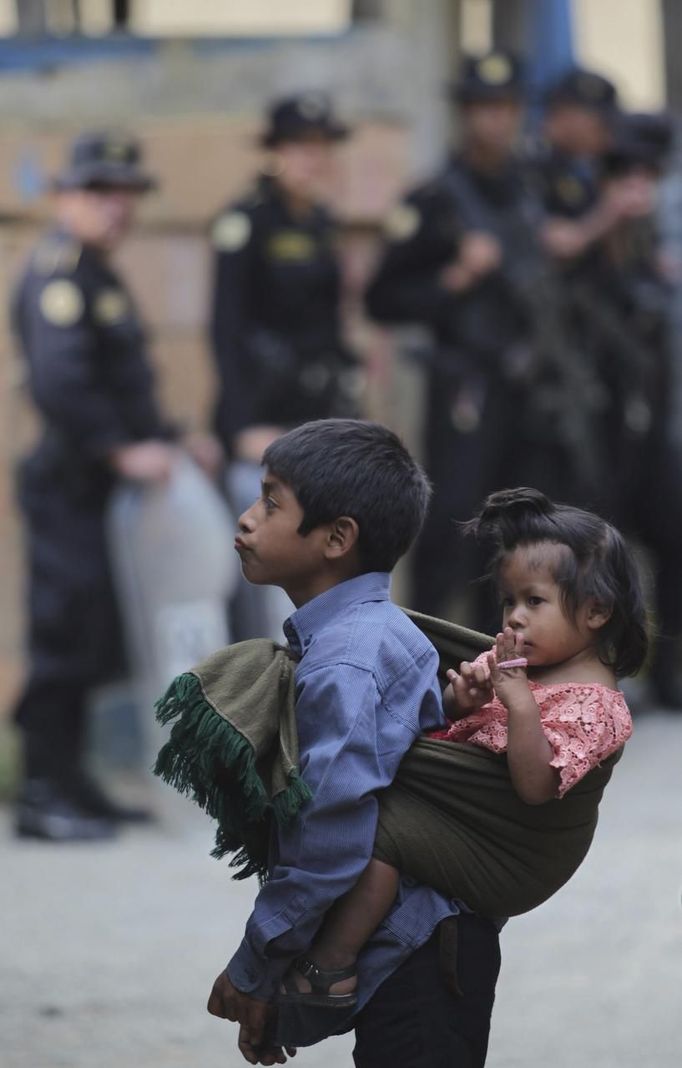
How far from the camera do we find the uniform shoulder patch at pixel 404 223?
620 centimetres

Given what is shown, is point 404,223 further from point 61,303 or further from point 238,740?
point 238,740

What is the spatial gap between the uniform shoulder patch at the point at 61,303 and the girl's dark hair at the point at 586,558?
10.2 ft

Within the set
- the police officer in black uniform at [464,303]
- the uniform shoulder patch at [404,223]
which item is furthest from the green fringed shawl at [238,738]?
the uniform shoulder patch at [404,223]

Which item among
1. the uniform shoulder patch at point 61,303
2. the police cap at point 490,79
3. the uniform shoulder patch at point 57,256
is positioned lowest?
the uniform shoulder patch at point 61,303

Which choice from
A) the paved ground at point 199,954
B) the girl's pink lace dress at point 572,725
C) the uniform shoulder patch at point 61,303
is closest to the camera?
the girl's pink lace dress at point 572,725

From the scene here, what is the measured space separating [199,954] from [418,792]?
85.3 inches

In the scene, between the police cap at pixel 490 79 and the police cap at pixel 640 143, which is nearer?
the police cap at pixel 490 79

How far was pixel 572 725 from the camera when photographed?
2.22 meters

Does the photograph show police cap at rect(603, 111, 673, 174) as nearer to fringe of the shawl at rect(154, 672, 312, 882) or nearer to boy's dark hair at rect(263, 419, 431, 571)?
boy's dark hair at rect(263, 419, 431, 571)

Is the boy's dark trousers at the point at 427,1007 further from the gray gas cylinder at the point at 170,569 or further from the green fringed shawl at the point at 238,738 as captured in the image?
the gray gas cylinder at the point at 170,569

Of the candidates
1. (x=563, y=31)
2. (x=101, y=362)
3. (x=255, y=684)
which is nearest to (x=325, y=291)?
(x=101, y=362)

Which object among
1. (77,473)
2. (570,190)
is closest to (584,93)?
(570,190)

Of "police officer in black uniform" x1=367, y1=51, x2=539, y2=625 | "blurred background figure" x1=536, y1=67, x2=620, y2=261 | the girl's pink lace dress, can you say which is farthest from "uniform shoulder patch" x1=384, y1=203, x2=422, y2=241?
the girl's pink lace dress

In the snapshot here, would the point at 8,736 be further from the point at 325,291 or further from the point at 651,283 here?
the point at 651,283
